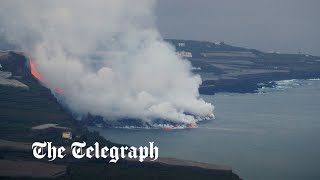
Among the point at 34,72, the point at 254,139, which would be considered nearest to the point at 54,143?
the point at 254,139

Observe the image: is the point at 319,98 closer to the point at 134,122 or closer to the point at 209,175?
the point at 134,122

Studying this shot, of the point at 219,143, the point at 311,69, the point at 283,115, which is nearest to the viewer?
the point at 219,143

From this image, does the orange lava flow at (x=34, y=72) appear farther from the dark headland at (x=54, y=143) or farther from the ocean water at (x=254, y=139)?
the ocean water at (x=254, y=139)

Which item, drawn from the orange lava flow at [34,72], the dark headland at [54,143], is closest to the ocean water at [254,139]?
the dark headland at [54,143]

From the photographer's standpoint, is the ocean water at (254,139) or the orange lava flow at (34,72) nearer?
the ocean water at (254,139)

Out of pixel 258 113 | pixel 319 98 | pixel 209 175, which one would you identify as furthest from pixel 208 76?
pixel 209 175

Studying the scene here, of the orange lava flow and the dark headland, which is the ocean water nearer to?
the dark headland

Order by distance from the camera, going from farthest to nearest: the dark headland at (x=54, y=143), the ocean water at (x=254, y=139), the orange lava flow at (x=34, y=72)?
the orange lava flow at (x=34, y=72)
the ocean water at (x=254, y=139)
the dark headland at (x=54, y=143)

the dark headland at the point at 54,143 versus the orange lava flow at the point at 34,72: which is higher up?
the orange lava flow at the point at 34,72

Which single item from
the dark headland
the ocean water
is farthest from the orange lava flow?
the ocean water
